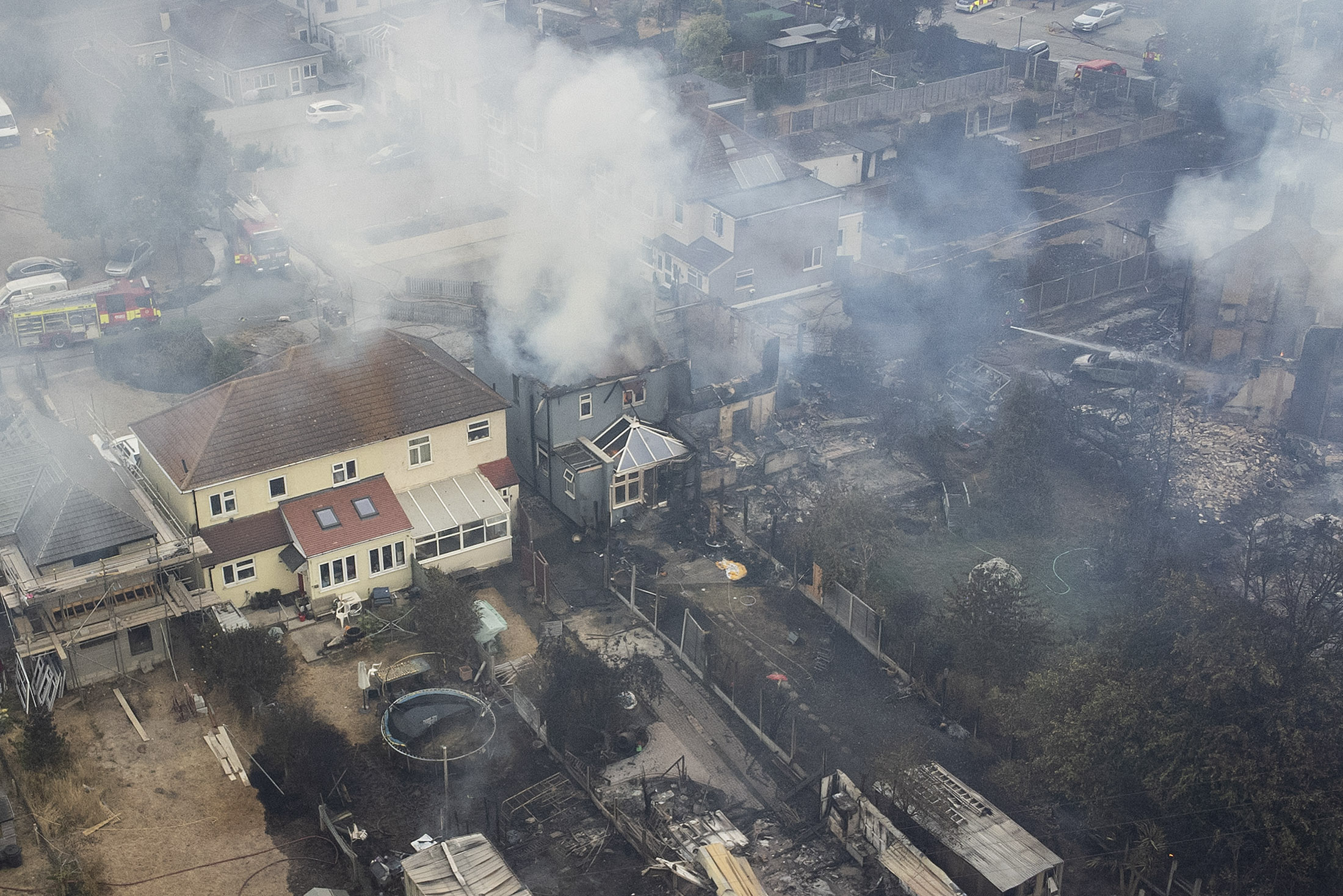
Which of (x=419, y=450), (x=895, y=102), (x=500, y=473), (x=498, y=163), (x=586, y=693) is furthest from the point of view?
(x=895, y=102)

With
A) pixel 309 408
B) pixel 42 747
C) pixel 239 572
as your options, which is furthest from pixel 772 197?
pixel 42 747

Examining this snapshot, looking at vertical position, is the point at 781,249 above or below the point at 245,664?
above

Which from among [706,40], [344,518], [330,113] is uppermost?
[706,40]

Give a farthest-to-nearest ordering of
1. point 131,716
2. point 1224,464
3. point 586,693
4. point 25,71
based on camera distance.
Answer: point 25,71 < point 1224,464 < point 131,716 < point 586,693

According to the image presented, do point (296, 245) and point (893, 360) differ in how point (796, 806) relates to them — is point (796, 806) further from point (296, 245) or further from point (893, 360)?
point (296, 245)

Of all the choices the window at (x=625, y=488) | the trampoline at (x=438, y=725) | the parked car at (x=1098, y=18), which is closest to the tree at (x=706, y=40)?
the parked car at (x=1098, y=18)

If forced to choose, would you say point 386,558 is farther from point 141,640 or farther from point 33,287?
point 33,287

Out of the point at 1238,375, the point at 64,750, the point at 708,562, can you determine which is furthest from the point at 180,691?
the point at 1238,375
